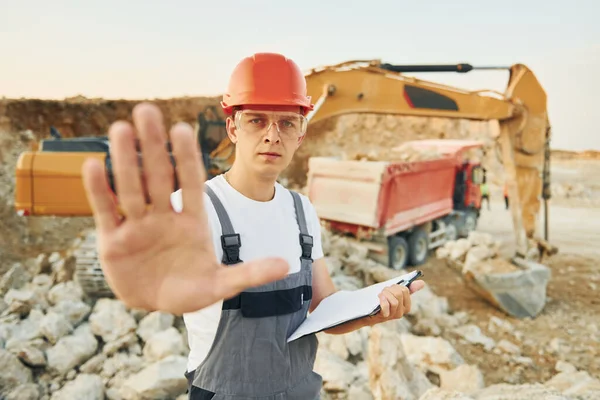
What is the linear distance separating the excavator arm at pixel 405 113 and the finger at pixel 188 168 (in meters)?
4.19

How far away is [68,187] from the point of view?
17.4 ft

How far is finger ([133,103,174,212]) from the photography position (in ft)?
2.82

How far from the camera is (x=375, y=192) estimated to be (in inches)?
252

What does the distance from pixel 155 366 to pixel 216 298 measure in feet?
9.51

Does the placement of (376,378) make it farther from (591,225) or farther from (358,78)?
(591,225)

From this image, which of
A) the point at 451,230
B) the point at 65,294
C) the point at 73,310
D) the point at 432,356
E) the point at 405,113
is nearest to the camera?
the point at 432,356

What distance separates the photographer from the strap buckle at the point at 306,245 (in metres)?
1.41

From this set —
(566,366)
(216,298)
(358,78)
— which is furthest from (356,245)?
(216,298)

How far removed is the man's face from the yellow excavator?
4048 millimetres

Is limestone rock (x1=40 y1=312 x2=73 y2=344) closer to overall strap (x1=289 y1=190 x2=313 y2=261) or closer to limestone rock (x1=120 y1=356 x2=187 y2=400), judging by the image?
limestone rock (x1=120 y1=356 x2=187 y2=400)

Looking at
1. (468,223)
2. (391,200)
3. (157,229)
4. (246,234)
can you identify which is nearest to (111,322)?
(246,234)

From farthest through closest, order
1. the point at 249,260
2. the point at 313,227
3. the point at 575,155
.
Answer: the point at 575,155
the point at 313,227
the point at 249,260

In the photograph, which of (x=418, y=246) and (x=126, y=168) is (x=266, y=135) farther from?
(x=418, y=246)

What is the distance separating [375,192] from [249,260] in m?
5.36
